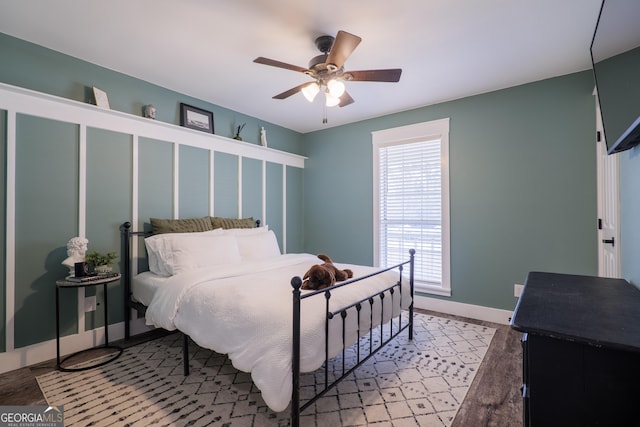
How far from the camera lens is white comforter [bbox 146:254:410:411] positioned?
150 centimetres

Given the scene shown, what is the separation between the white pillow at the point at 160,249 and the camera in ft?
8.86

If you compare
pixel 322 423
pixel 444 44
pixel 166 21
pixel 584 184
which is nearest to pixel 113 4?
pixel 166 21

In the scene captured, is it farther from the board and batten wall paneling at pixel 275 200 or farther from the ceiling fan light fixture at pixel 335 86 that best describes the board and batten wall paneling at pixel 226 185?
the ceiling fan light fixture at pixel 335 86

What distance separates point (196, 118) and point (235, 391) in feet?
9.51

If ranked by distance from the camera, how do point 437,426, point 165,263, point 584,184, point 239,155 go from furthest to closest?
1. point 239,155
2. point 584,184
3. point 165,263
4. point 437,426

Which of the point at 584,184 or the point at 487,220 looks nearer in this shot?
the point at 584,184

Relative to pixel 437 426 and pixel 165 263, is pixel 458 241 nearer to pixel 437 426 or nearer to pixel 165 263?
pixel 437 426

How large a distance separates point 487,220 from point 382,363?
6.69 ft

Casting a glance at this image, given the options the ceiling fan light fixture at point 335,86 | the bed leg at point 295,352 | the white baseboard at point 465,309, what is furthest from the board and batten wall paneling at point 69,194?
the white baseboard at point 465,309

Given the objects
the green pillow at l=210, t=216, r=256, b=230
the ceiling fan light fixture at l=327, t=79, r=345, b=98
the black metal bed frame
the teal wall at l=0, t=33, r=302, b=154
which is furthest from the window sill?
the teal wall at l=0, t=33, r=302, b=154

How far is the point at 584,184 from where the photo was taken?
113 inches

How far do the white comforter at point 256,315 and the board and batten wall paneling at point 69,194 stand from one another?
0.87 metres

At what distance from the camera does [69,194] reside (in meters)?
2.59

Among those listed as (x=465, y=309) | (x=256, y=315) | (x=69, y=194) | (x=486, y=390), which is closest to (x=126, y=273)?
(x=69, y=194)
